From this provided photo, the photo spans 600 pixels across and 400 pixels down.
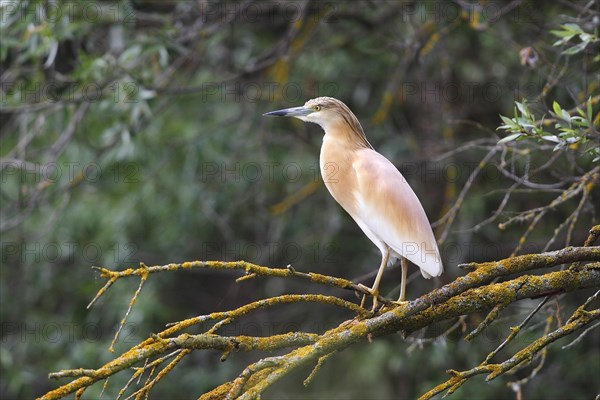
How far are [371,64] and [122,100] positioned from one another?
213 cm

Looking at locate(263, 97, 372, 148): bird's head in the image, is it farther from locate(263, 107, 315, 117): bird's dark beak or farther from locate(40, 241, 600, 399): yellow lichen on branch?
locate(40, 241, 600, 399): yellow lichen on branch

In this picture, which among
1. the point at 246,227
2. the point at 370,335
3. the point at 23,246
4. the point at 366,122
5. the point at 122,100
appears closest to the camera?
the point at 370,335

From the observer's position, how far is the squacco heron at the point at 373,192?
2512 mm

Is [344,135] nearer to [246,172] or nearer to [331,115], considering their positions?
[331,115]

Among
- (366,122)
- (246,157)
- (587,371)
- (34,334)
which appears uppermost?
(366,122)

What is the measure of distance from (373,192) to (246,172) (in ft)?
8.57

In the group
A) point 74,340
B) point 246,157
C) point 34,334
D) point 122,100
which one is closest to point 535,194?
point 246,157

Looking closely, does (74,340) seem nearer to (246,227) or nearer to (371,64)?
(246,227)

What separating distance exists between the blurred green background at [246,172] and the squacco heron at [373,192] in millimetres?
1315

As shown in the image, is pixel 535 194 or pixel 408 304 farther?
pixel 535 194

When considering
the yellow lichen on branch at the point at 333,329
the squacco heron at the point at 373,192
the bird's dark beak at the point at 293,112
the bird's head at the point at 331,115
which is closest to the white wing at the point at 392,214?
the squacco heron at the point at 373,192

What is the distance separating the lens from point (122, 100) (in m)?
3.81

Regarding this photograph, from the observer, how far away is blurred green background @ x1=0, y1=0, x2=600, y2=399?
14.0ft

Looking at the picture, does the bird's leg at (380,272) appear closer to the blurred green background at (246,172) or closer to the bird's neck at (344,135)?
the bird's neck at (344,135)
